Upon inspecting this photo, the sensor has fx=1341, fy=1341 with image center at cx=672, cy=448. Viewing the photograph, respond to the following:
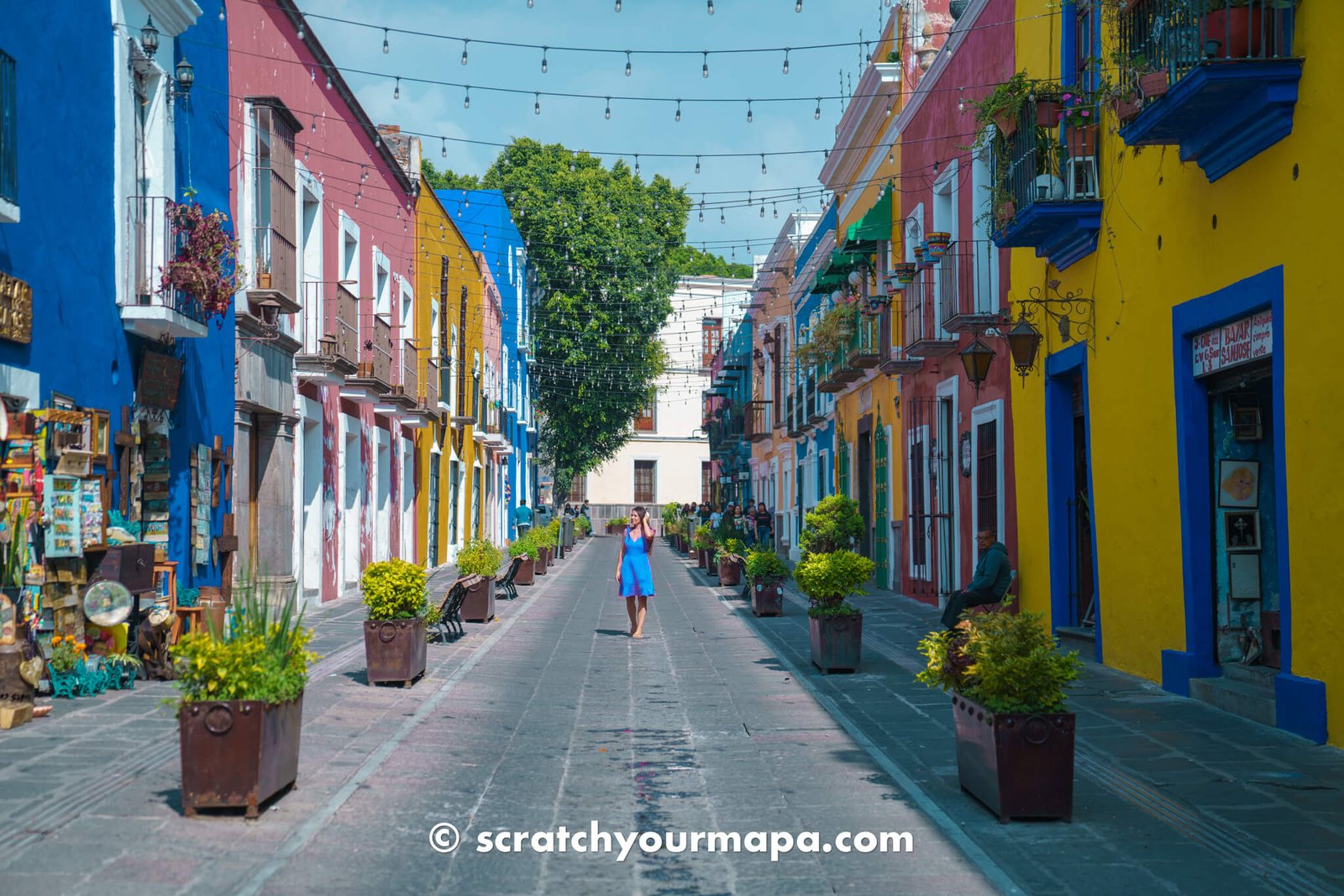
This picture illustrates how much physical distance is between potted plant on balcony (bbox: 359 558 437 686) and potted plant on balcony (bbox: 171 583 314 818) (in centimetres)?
449

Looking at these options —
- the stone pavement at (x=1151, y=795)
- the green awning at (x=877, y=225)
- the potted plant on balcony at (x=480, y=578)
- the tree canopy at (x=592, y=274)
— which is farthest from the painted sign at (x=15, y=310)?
the tree canopy at (x=592, y=274)

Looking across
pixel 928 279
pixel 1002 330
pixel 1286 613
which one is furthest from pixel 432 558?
pixel 1286 613

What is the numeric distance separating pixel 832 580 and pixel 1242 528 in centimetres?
354

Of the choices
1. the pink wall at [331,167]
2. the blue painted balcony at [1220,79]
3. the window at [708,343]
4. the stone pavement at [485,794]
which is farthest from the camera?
the window at [708,343]

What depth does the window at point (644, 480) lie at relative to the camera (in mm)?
72000

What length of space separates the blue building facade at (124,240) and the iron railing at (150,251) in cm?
2

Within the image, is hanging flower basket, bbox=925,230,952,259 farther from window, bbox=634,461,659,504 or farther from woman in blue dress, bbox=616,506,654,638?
window, bbox=634,461,659,504

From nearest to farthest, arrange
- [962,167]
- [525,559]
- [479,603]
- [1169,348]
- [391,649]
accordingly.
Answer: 1. [1169,348]
2. [391,649]
3. [479,603]
4. [962,167]
5. [525,559]

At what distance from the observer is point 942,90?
19.2m

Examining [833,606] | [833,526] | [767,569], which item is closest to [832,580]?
[833,606]

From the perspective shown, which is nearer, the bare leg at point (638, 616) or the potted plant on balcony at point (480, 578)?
the bare leg at point (638, 616)

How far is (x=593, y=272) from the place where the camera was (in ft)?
151

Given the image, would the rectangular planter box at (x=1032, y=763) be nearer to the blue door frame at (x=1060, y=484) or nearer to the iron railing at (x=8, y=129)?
the iron railing at (x=8, y=129)

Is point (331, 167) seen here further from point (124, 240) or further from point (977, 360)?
point (977, 360)
